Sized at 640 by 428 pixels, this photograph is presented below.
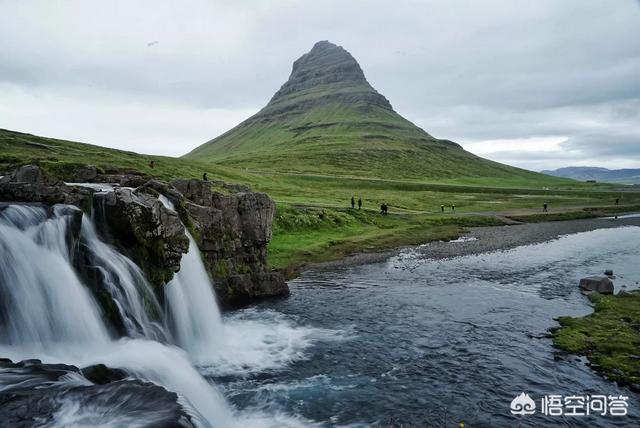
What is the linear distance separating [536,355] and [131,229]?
25.1 metres

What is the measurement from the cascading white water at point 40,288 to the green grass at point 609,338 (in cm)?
2651

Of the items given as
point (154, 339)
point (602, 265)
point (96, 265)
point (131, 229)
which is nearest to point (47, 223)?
point (96, 265)

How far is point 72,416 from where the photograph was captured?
13.5 meters

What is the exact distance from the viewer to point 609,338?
28.4m

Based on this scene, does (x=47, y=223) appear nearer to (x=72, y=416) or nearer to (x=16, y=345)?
(x=16, y=345)

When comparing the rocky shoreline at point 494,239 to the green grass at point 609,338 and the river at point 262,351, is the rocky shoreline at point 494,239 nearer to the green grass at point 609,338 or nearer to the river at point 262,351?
the river at point 262,351

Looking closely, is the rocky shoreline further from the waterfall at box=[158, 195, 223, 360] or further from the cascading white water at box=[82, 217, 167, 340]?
the cascading white water at box=[82, 217, 167, 340]

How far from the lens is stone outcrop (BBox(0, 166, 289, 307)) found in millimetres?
25875

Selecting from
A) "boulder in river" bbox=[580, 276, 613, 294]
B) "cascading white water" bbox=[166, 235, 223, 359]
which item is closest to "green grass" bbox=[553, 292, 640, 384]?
"boulder in river" bbox=[580, 276, 613, 294]

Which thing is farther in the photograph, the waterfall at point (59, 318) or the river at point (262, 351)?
the waterfall at point (59, 318)

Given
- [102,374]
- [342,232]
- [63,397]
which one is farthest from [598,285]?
[63,397]

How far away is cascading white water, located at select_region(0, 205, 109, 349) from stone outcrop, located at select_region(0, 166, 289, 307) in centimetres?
191

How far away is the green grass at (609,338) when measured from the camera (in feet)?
79.7

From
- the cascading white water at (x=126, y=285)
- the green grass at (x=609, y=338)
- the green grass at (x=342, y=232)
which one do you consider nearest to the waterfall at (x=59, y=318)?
the cascading white water at (x=126, y=285)
